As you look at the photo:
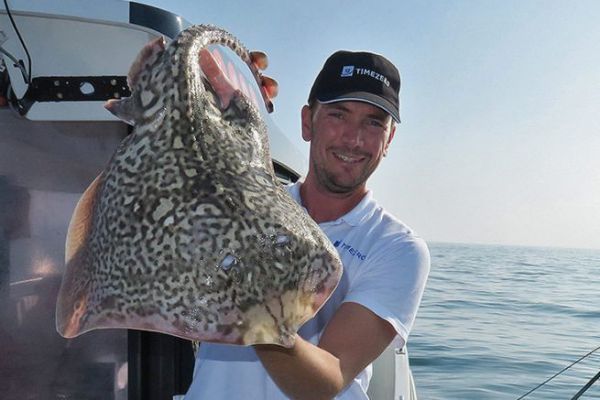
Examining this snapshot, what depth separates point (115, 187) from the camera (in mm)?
1775

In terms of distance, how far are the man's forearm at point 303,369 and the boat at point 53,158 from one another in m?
1.58

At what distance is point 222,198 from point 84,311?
47 centimetres

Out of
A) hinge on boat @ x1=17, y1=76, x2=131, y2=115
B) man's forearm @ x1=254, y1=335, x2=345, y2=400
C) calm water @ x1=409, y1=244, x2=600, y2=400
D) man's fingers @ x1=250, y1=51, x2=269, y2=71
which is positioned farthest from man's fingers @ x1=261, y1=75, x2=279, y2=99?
calm water @ x1=409, y1=244, x2=600, y2=400

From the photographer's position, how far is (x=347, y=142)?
111 inches

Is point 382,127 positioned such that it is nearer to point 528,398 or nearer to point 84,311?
point 84,311

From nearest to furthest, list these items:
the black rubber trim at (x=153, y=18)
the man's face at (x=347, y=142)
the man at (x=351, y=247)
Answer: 1. the man at (x=351, y=247)
2. the man's face at (x=347, y=142)
3. the black rubber trim at (x=153, y=18)

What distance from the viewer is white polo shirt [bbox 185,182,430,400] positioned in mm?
2547

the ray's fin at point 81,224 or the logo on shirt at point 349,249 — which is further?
the logo on shirt at point 349,249

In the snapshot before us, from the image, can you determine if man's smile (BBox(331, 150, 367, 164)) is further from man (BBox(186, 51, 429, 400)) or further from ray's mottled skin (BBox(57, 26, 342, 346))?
ray's mottled skin (BBox(57, 26, 342, 346))

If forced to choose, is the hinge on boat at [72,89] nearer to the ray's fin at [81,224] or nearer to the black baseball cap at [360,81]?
the black baseball cap at [360,81]

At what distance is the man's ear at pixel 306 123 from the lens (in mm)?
3073

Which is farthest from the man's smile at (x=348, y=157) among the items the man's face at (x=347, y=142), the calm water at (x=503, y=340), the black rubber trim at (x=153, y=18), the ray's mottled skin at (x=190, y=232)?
the calm water at (x=503, y=340)

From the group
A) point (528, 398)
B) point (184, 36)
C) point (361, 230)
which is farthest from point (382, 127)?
point (528, 398)

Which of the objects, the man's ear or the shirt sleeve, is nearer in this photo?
the shirt sleeve
